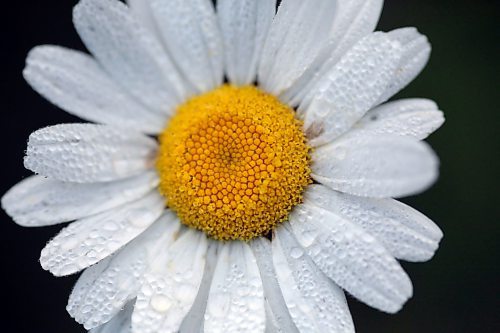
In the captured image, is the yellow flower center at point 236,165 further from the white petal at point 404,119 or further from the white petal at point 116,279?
the white petal at point 404,119

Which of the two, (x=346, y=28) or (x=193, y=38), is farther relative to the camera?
(x=193, y=38)

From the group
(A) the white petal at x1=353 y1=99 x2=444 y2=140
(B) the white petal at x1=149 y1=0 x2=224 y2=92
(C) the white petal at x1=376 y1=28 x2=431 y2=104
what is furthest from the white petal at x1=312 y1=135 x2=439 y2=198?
(B) the white petal at x1=149 y1=0 x2=224 y2=92

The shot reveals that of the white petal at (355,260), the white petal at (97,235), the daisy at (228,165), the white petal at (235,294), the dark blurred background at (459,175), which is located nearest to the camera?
the white petal at (355,260)

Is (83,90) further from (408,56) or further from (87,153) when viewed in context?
(408,56)

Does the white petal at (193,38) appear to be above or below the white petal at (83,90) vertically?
above

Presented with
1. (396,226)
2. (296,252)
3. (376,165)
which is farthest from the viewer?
(296,252)

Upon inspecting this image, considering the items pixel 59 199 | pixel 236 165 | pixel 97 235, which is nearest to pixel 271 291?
pixel 236 165

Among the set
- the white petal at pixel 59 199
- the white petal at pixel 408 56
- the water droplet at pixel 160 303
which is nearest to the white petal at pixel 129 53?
the white petal at pixel 59 199
